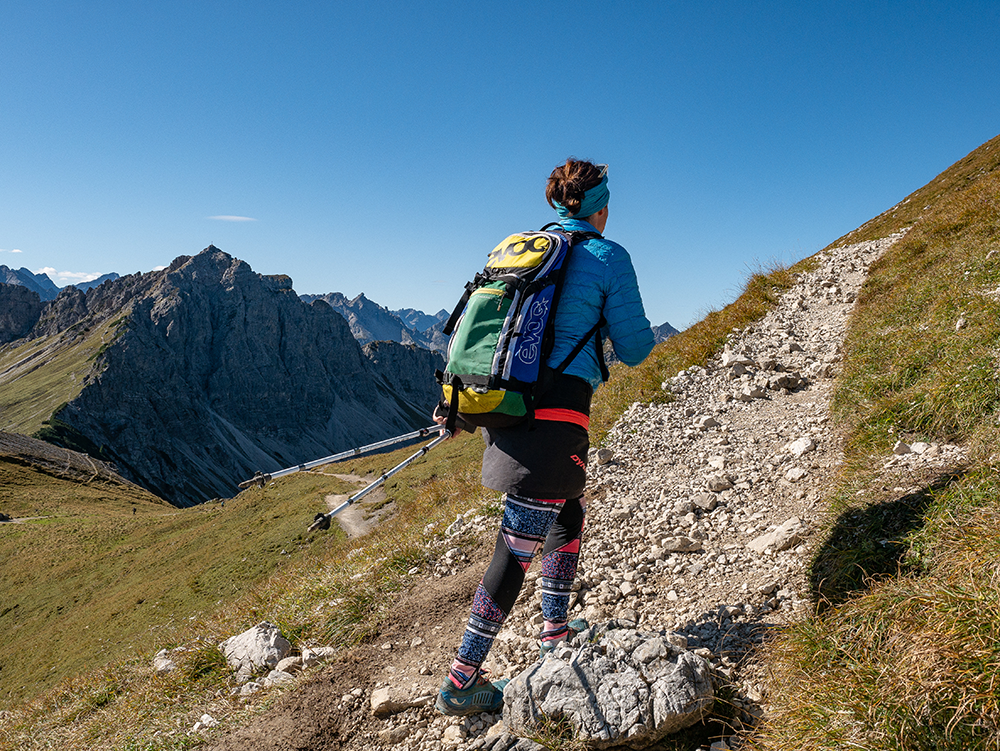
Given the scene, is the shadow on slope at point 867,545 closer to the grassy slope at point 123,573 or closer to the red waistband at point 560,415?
the red waistband at point 560,415

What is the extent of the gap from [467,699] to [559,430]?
183cm

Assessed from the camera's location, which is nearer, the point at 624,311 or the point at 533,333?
the point at 533,333

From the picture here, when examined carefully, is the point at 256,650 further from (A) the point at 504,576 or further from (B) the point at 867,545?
(B) the point at 867,545

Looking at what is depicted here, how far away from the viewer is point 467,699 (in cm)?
362

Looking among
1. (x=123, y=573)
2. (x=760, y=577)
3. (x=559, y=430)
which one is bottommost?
(x=123, y=573)

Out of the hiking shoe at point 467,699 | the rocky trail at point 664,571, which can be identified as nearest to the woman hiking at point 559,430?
the hiking shoe at point 467,699

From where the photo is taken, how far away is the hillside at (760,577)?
2740 millimetres

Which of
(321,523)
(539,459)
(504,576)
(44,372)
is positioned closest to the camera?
(539,459)

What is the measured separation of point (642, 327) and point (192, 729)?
4.78 metres

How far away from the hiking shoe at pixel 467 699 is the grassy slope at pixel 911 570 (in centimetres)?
161

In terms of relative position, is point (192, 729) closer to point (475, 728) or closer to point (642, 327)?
point (475, 728)

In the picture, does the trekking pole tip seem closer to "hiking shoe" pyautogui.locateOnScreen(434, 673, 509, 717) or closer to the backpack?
"hiking shoe" pyautogui.locateOnScreen(434, 673, 509, 717)

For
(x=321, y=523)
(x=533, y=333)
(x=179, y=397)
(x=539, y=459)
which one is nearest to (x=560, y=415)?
(x=539, y=459)

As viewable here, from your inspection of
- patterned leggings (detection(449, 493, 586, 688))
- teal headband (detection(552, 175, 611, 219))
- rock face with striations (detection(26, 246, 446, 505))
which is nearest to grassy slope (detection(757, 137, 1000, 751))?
patterned leggings (detection(449, 493, 586, 688))
